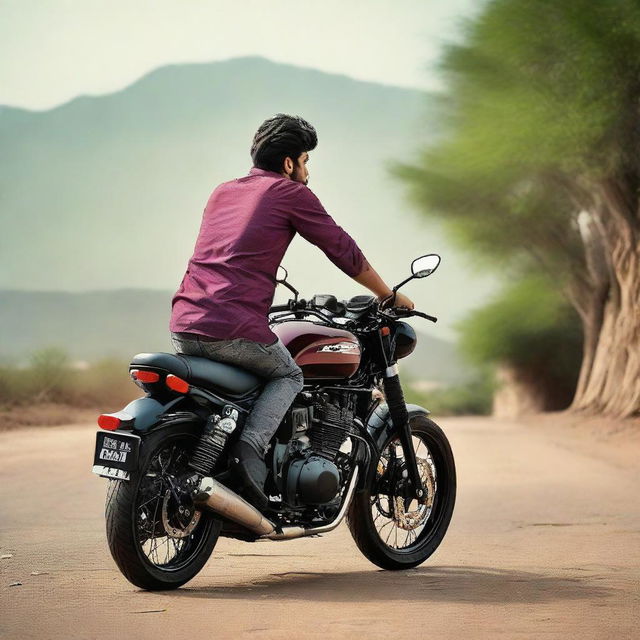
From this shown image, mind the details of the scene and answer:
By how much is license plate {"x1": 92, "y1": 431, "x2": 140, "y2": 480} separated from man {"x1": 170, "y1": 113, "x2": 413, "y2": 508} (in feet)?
1.97

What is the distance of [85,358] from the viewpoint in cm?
3195

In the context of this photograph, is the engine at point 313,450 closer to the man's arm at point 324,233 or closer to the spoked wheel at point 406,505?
the spoked wheel at point 406,505

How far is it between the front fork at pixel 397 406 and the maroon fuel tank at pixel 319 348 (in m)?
0.35

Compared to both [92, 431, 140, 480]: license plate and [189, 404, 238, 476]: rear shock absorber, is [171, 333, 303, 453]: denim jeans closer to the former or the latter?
[189, 404, 238, 476]: rear shock absorber

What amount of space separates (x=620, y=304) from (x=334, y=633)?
25.7 meters

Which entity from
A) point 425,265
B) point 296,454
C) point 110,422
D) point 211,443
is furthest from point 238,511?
point 425,265

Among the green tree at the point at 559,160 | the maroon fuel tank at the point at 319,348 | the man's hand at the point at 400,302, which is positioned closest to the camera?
the maroon fuel tank at the point at 319,348

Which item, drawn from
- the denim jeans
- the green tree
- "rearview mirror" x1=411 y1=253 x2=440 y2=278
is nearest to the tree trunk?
the green tree

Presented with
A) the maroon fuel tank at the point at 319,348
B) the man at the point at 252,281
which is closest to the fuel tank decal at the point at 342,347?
the maroon fuel tank at the point at 319,348

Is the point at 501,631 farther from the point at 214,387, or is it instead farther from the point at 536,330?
the point at 536,330

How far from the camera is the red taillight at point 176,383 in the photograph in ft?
21.8

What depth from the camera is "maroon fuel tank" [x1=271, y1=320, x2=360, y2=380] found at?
24.2 feet

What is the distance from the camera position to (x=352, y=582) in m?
7.43

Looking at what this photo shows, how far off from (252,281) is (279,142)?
0.85m
